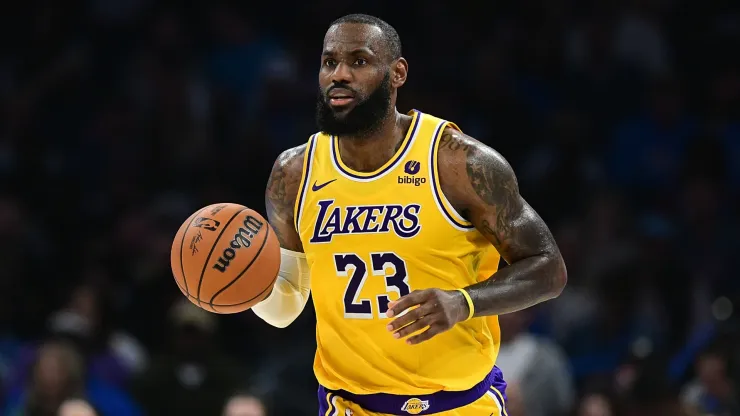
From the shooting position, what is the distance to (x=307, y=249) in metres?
5.31

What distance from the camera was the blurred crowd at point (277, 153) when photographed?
339 inches

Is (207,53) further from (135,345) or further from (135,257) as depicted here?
(135,345)

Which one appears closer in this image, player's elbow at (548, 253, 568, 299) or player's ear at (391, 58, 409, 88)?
player's elbow at (548, 253, 568, 299)

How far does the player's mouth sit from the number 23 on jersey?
64cm

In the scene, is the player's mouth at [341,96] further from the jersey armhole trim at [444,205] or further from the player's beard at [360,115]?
the jersey armhole trim at [444,205]

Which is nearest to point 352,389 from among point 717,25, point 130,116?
point 130,116

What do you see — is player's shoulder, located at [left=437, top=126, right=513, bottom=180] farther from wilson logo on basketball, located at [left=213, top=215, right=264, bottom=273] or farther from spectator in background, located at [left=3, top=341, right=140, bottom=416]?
spectator in background, located at [left=3, top=341, right=140, bottom=416]

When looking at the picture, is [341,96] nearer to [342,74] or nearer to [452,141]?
[342,74]

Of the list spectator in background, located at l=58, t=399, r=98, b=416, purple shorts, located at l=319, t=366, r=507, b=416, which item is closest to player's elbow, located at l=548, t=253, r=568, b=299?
purple shorts, located at l=319, t=366, r=507, b=416

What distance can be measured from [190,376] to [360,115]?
3904 millimetres

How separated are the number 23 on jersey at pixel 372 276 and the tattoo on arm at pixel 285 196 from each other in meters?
0.48

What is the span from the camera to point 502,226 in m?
5.08

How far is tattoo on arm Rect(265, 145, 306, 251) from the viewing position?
216 inches

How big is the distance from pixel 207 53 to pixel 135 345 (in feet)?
10.3
